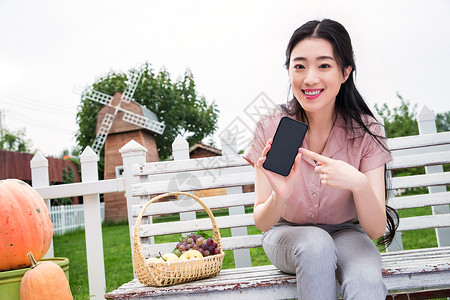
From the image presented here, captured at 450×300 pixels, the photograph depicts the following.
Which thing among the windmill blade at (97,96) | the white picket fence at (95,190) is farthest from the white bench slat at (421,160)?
the windmill blade at (97,96)

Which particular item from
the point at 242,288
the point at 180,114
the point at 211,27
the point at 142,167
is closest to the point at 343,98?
the point at 242,288

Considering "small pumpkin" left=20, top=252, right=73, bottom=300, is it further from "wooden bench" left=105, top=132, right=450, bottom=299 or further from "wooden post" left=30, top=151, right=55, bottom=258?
"wooden post" left=30, top=151, right=55, bottom=258

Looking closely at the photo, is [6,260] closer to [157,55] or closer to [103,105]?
[103,105]

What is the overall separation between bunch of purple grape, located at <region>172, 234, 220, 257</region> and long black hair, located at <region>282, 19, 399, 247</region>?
2.58 feet

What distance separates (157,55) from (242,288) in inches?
817

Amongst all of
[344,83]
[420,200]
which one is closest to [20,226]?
[344,83]

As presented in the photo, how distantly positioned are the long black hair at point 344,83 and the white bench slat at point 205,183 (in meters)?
0.76

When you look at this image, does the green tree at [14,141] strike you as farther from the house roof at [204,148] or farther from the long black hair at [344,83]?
the long black hair at [344,83]

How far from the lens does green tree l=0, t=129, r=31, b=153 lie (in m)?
30.3

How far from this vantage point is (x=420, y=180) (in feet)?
8.56

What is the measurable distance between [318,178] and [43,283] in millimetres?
1397

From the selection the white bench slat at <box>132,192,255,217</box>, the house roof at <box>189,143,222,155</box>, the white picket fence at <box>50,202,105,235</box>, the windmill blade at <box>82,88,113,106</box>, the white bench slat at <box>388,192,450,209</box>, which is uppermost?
the windmill blade at <box>82,88,113,106</box>

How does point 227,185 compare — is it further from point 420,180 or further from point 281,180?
point 420,180

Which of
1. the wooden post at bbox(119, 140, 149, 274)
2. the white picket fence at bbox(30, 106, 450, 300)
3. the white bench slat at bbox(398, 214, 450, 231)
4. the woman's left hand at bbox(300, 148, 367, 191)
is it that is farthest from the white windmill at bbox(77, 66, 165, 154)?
the woman's left hand at bbox(300, 148, 367, 191)
